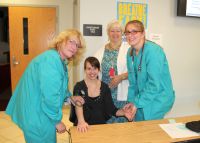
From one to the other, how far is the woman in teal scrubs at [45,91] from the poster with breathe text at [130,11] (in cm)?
144

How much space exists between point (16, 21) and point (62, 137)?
2549 millimetres

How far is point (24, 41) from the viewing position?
15.6 ft

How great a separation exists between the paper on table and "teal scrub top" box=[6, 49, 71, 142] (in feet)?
2.55

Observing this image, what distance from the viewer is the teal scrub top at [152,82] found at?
74.0 inches

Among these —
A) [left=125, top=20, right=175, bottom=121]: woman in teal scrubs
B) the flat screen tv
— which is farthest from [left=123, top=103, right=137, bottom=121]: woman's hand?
the flat screen tv

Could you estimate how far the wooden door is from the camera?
466 cm

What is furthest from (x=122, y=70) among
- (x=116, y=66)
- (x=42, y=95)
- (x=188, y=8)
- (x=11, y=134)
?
(x=11, y=134)

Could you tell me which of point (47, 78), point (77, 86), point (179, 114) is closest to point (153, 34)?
point (179, 114)

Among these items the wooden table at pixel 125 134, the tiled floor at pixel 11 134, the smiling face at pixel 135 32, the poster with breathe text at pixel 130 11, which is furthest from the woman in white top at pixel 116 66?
the tiled floor at pixel 11 134

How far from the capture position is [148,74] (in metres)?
1.91

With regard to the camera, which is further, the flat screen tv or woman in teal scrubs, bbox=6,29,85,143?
the flat screen tv

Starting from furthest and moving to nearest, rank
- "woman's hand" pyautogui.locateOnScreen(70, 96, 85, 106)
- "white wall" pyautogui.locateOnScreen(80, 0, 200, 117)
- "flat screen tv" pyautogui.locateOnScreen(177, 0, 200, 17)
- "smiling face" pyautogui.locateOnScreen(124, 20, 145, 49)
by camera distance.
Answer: "flat screen tv" pyautogui.locateOnScreen(177, 0, 200, 17)
"white wall" pyautogui.locateOnScreen(80, 0, 200, 117)
"woman's hand" pyautogui.locateOnScreen(70, 96, 85, 106)
"smiling face" pyautogui.locateOnScreen(124, 20, 145, 49)

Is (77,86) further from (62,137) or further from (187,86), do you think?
(187,86)

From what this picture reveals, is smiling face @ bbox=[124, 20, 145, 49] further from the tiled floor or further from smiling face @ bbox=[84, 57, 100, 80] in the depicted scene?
the tiled floor
